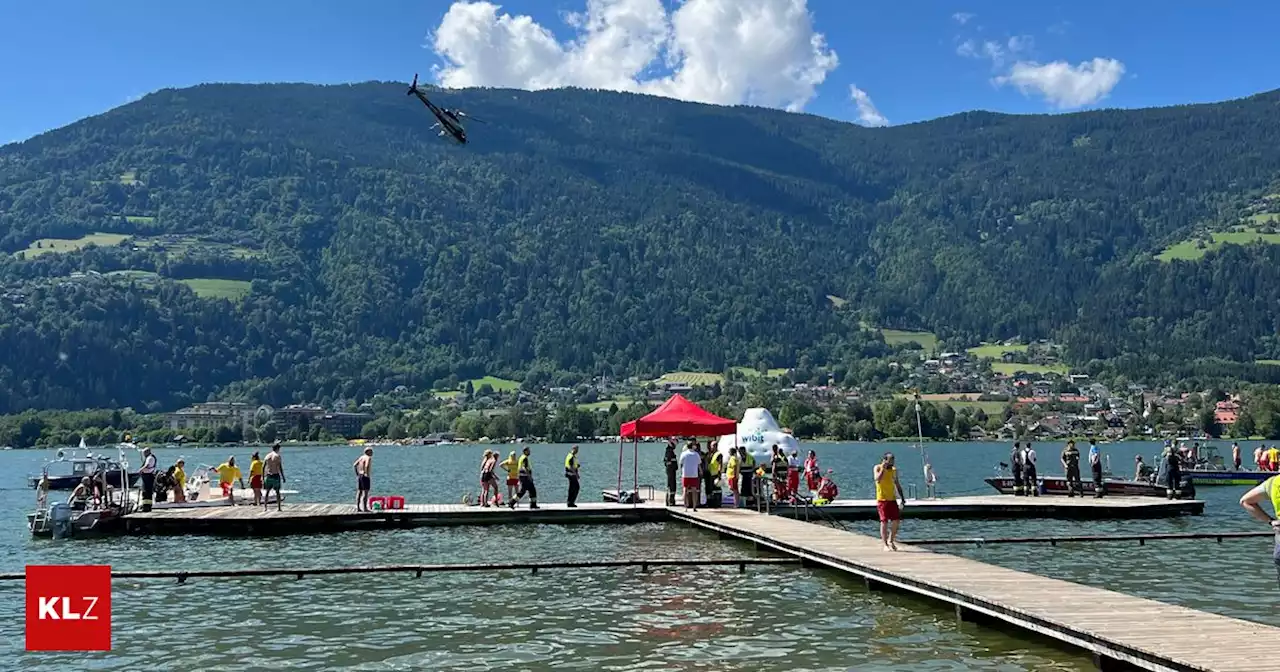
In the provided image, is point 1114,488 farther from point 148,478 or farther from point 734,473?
point 148,478

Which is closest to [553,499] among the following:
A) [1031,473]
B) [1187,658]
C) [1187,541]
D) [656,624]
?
[1031,473]

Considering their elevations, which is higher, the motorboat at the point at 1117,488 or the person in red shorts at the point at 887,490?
the person in red shorts at the point at 887,490

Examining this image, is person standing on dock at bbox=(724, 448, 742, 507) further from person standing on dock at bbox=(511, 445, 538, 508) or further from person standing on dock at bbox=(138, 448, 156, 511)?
person standing on dock at bbox=(138, 448, 156, 511)

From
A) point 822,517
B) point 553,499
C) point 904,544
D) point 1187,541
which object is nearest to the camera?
point 904,544

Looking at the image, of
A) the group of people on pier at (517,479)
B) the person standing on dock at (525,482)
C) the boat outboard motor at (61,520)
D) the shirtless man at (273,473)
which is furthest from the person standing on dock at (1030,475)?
the boat outboard motor at (61,520)

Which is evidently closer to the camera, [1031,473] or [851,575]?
[851,575]

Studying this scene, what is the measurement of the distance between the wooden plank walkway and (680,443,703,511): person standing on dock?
308 inches

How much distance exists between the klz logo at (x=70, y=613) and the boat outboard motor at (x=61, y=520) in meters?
13.3

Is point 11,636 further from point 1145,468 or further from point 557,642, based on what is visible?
point 1145,468

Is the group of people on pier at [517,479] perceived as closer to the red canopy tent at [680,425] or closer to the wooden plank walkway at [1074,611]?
the red canopy tent at [680,425]

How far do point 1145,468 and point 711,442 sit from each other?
74.1ft

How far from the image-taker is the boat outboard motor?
33.2 m

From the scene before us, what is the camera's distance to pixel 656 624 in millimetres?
19016

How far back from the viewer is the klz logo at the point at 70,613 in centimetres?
1769
